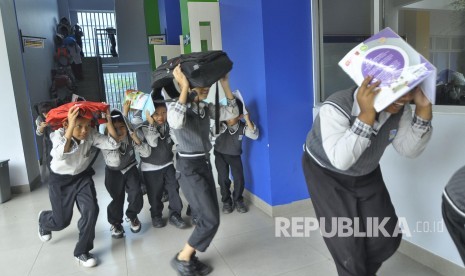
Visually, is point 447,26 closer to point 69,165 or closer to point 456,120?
point 456,120

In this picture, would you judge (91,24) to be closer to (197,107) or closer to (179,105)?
(197,107)

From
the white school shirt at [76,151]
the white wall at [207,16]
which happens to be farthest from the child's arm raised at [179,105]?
the white wall at [207,16]

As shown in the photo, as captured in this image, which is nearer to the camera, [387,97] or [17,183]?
[387,97]

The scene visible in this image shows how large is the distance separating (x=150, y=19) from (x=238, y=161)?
5.61 meters

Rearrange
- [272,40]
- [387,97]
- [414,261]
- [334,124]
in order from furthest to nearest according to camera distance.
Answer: [272,40], [414,261], [334,124], [387,97]

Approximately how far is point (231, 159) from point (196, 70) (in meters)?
1.43

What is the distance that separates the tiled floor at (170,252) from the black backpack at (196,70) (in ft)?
3.94

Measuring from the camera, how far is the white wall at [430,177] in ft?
5.90

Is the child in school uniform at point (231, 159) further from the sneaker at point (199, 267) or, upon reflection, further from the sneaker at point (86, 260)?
the sneaker at point (86, 260)

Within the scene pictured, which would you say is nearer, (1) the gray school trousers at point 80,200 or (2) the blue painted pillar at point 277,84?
(1) the gray school trousers at point 80,200

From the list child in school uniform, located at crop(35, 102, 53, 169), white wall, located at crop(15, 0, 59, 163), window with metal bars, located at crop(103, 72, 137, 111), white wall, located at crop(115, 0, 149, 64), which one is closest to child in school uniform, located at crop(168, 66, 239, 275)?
child in school uniform, located at crop(35, 102, 53, 169)

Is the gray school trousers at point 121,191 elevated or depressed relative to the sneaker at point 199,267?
elevated

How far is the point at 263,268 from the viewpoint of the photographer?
217 cm

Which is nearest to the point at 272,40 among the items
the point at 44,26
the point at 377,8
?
the point at 377,8
